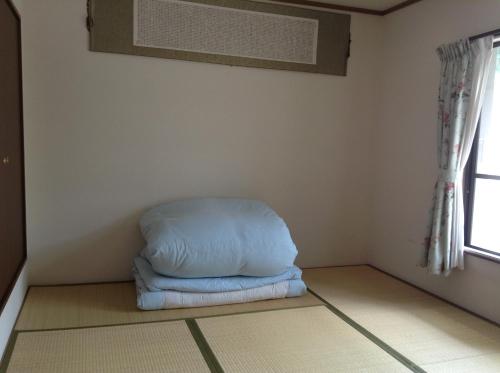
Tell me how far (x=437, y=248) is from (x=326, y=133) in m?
1.38

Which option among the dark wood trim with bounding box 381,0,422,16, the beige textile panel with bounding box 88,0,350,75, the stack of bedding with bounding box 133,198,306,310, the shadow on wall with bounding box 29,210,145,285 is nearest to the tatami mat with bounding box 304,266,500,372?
the stack of bedding with bounding box 133,198,306,310

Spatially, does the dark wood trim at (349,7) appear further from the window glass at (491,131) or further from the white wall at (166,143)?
the window glass at (491,131)

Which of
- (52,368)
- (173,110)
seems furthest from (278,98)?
(52,368)

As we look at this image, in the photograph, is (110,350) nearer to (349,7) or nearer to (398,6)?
(349,7)

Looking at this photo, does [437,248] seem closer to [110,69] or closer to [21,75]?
[110,69]

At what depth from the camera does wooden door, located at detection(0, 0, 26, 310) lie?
91.1 inches

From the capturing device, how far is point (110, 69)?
327 cm

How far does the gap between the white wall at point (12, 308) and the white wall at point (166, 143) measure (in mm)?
285

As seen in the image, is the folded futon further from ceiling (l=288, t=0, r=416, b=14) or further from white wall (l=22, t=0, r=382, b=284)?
ceiling (l=288, t=0, r=416, b=14)

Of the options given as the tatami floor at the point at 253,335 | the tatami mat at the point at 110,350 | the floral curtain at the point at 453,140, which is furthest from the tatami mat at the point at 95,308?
the floral curtain at the point at 453,140

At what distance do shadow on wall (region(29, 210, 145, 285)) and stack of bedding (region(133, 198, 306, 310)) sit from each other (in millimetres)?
196

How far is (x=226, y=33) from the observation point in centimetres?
349

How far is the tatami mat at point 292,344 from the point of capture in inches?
87.3

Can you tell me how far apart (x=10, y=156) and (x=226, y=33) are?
5.93ft
